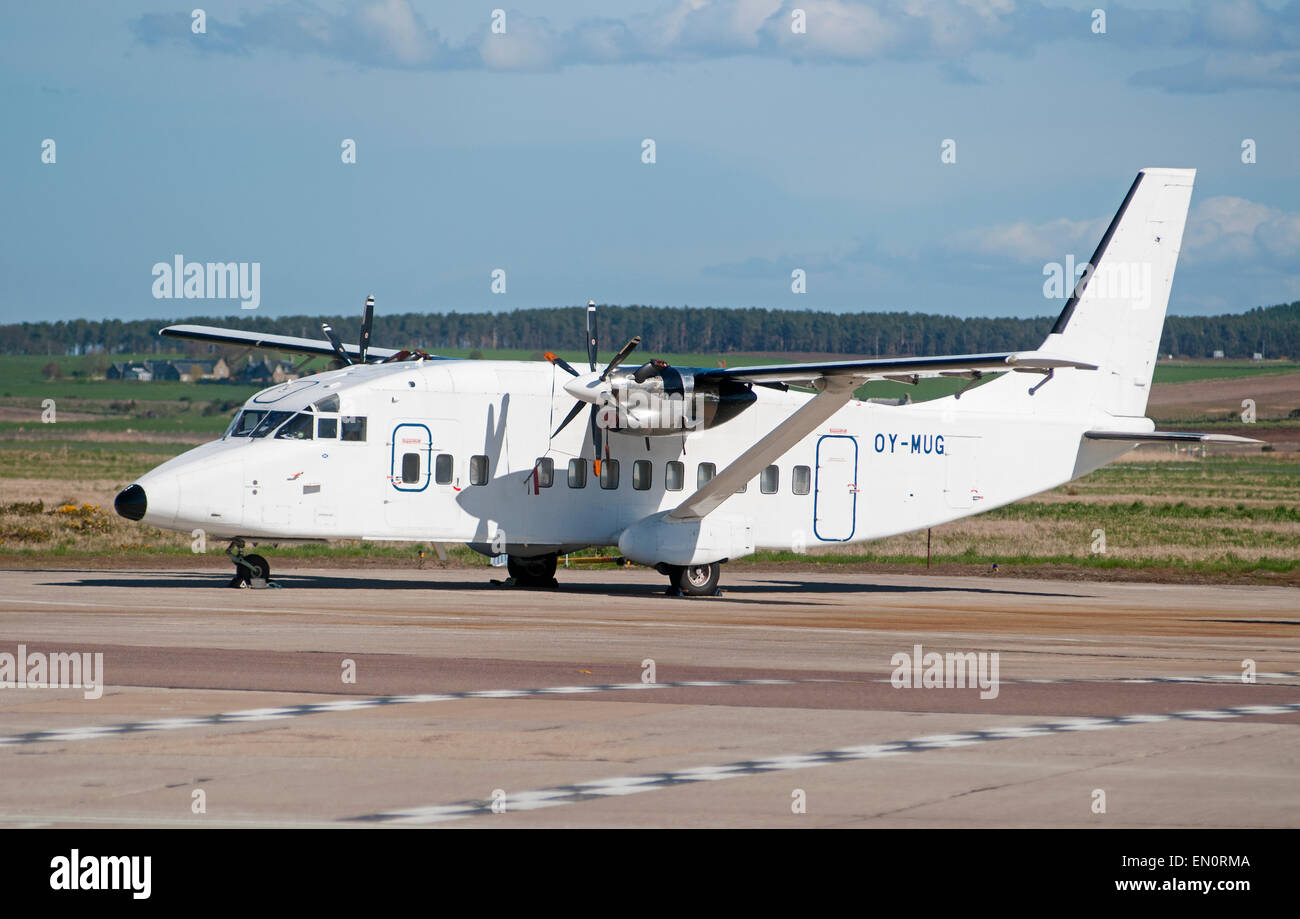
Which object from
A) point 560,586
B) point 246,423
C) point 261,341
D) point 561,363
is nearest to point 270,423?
point 246,423

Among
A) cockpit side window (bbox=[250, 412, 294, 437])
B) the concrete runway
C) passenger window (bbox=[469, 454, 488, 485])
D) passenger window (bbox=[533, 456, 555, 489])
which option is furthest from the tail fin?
cockpit side window (bbox=[250, 412, 294, 437])

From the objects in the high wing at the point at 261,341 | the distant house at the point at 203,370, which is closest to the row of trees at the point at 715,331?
the distant house at the point at 203,370

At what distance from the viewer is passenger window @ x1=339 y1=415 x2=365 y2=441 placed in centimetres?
2522

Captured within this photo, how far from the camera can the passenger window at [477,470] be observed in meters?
26.0

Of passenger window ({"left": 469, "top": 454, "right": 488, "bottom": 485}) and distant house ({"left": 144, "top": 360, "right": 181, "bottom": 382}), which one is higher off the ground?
distant house ({"left": 144, "top": 360, "right": 181, "bottom": 382})

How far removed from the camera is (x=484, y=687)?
46.0 feet

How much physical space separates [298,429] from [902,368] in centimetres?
1014

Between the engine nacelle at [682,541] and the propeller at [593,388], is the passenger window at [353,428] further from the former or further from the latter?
the engine nacelle at [682,541]

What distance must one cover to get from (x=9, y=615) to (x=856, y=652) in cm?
1124

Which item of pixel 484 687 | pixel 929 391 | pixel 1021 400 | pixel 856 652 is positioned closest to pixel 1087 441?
pixel 1021 400

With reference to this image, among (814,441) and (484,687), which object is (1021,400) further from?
(484,687)

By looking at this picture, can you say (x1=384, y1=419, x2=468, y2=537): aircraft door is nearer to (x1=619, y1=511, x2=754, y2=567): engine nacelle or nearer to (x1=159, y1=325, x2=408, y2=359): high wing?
(x1=619, y1=511, x2=754, y2=567): engine nacelle

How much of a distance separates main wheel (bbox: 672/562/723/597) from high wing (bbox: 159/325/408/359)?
25.9 ft

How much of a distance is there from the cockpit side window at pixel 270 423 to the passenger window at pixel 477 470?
3223 millimetres
